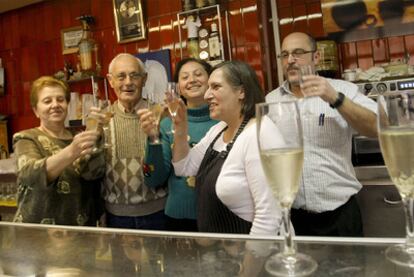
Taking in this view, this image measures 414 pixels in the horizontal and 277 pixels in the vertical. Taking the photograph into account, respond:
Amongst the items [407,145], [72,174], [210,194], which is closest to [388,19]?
[210,194]

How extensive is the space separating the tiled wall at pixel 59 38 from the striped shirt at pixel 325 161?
1.55 meters

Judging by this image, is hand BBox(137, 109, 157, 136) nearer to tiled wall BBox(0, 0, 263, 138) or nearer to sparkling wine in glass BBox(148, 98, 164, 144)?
sparkling wine in glass BBox(148, 98, 164, 144)

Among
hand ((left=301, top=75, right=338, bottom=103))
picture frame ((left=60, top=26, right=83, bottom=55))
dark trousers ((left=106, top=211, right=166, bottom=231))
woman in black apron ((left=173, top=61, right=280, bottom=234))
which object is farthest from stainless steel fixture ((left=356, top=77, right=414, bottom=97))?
picture frame ((left=60, top=26, right=83, bottom=55))

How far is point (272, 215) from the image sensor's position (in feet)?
3.71

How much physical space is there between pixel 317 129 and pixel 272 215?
65 cm

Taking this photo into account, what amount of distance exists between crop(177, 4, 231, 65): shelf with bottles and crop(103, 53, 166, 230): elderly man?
4.55ft

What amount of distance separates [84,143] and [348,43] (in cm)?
246

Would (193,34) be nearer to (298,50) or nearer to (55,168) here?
(298,50)

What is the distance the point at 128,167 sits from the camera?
1792 mm

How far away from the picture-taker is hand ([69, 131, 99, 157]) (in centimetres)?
145

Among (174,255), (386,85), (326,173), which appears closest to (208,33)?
(386,85)

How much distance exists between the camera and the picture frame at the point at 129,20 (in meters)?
3.65

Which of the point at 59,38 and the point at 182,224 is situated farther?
the point at 59,38

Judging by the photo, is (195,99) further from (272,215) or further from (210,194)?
(272,215)
